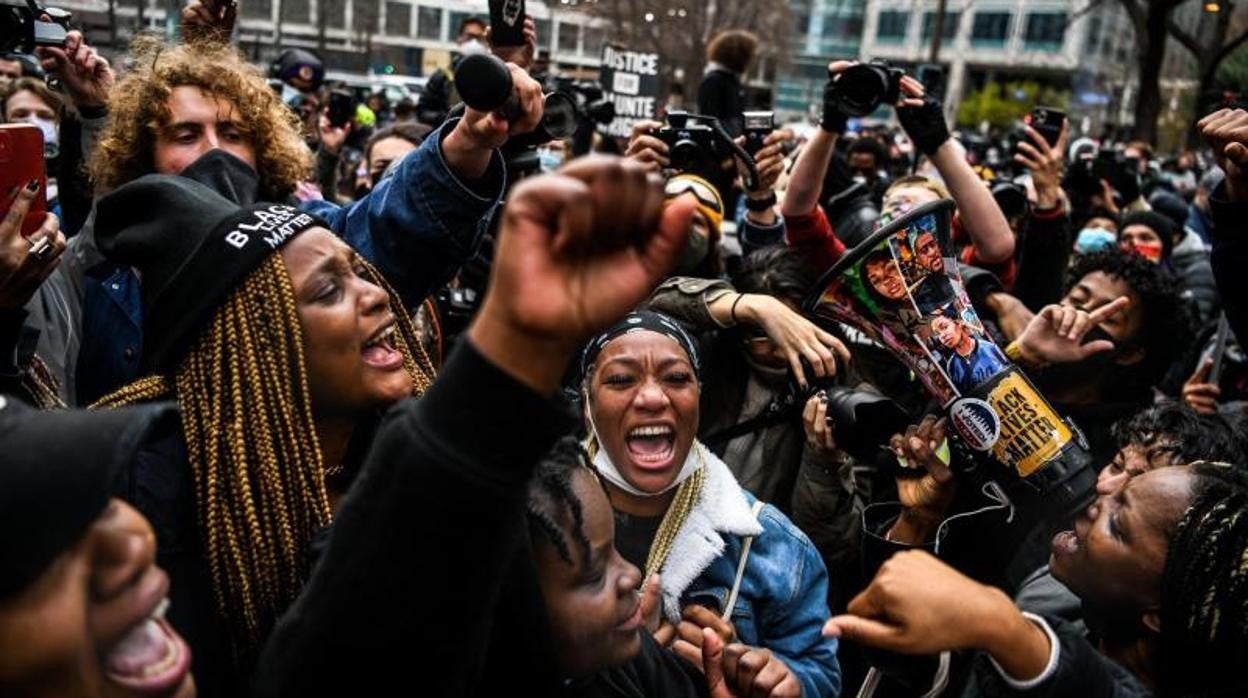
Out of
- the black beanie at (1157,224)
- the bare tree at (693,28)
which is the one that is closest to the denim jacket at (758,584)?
the black beanie at (1157,224)

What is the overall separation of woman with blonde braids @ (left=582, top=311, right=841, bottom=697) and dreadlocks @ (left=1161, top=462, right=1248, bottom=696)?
0.70 meters

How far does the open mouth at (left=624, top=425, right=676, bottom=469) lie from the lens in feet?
7.04

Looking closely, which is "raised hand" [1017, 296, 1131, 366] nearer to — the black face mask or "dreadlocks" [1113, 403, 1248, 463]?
"dreadlocks" [1113, 403, 1248, 463]

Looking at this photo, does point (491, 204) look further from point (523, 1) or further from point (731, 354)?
point (731, 354)

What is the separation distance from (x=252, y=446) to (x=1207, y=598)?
1711 mm

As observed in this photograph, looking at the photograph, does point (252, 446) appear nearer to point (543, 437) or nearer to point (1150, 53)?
point (543, 437)

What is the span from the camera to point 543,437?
33.7 inches

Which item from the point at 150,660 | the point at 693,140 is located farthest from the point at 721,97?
the point at 150,660

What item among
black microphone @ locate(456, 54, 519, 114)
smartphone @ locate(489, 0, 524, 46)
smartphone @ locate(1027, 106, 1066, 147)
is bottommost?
black microphone @ locate(456, 54, 519, 114)

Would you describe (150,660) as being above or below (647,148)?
below

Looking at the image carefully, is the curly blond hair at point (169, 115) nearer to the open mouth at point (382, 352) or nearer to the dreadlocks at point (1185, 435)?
the open mouth at point (382, 352)

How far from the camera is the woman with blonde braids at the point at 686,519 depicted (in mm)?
2029

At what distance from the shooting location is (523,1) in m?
2.50

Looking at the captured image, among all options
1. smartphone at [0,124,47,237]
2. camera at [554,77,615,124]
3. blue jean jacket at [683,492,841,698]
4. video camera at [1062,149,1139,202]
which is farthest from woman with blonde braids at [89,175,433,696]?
video camera at [1062,149,1139,202]
